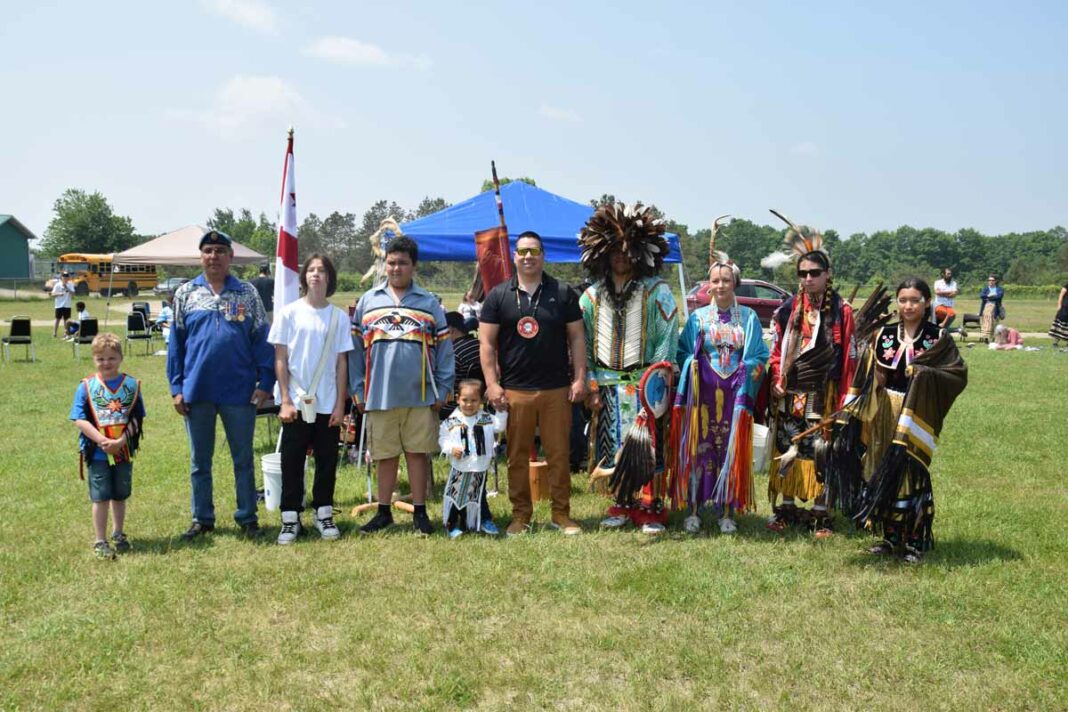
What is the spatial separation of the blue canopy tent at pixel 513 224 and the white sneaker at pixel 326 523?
11.9 ft

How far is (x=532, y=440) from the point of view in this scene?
496 cm

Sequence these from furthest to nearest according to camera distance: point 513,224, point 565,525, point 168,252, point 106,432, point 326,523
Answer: point 168,252 → point 513,224 → point 565,525 → point 326,523 → point 106,432

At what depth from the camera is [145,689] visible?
3.13m

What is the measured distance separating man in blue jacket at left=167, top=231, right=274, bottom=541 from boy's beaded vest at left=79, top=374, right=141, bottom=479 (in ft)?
0.79

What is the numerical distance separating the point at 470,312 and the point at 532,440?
3.09 m

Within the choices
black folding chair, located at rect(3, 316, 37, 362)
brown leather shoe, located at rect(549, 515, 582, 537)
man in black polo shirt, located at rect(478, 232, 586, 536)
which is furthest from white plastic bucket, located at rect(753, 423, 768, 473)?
black folding chair, located at rect(3, 316, 37, 362)

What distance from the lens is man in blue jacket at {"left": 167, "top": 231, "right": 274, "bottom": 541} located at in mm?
4691

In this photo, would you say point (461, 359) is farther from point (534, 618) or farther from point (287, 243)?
point (534, 618)

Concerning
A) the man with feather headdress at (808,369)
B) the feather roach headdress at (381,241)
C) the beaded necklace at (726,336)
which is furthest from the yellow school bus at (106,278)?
the man with feather headdress at (808,369)

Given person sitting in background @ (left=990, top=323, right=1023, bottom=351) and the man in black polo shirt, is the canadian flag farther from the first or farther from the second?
person sitting in background @ (left=990, top=323, right=1023, bottom=351)

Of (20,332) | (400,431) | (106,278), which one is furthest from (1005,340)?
(106,278)

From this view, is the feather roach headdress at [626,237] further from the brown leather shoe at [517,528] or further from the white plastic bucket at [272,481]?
the white plastic bucket at [272,481]

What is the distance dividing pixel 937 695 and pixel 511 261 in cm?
483

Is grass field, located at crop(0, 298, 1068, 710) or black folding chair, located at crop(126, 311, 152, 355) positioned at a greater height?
black folding chair, located at crop(126, 311, 152, 355)
